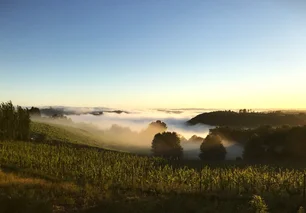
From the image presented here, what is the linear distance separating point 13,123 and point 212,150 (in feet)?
172

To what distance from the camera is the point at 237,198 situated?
24484mm

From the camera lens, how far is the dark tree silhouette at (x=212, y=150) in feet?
331

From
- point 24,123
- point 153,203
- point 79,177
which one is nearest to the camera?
point 153,203

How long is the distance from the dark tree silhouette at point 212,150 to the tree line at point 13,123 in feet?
153

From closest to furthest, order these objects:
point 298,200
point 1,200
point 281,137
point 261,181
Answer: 1. point 1,200
2. point 298,200
3. point 261,181
4. point 281,137

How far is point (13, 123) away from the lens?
83000 mm

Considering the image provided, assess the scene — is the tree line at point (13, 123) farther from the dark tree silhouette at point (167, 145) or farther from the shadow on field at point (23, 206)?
the shadow on field at point (23, 206)

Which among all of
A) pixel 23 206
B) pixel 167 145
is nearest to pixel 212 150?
pixel 167 145

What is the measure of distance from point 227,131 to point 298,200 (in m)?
113

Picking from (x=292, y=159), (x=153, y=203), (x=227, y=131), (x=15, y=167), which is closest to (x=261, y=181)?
(x=153, y=203)

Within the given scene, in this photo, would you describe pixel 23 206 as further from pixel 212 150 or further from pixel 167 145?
pixel 167 145

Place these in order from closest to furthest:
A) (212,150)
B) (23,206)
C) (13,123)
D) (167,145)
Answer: (23,206), (13,123), (212,150), (167,145)

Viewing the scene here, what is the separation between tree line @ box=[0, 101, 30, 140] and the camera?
80.4 metres

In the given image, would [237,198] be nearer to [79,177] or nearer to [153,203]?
[153,203]
